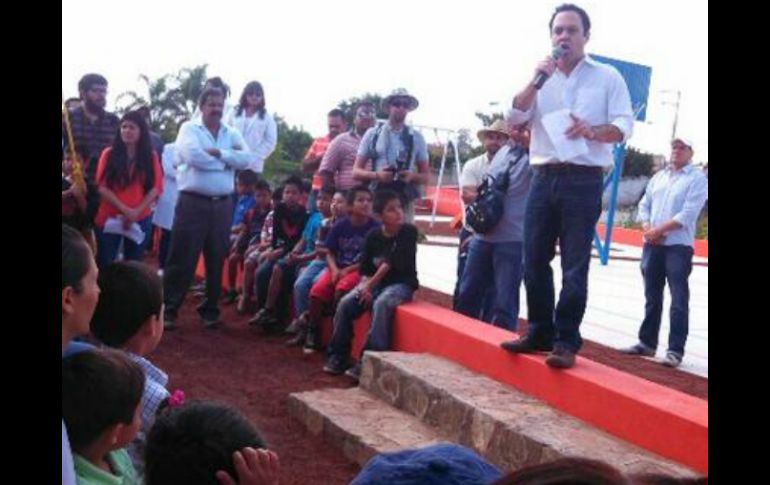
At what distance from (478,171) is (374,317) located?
4.56 ft

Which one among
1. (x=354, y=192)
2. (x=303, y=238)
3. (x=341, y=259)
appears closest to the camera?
(x=354, y=192)

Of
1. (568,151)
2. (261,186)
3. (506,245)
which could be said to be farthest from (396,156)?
(568,151)

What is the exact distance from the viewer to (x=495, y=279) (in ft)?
18.0

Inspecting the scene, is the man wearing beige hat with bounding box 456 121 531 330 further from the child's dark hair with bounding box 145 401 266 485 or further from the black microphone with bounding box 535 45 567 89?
the child's dark hair with bounding box 145 401 266 485

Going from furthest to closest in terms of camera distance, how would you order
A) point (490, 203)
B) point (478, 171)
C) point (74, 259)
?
point (478, 171) → point (490, 203) → point (74, 259)

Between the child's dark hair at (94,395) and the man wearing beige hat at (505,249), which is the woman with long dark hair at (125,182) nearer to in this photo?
the man wearing beige hat at (505,249)

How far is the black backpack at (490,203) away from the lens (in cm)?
515

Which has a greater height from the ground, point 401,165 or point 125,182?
point 401,165

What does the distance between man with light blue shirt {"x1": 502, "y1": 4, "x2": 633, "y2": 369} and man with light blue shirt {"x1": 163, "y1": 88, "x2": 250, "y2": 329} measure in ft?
9.16

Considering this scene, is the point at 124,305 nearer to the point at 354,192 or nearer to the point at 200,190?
the point at 354,192

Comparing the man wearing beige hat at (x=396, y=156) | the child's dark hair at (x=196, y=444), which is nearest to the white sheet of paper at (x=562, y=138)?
the man wearing beige hat at (x=396, y=156)

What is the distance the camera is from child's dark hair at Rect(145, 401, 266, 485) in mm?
1894

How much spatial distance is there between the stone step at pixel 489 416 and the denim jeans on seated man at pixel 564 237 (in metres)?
0.39

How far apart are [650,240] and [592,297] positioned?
414 cm
